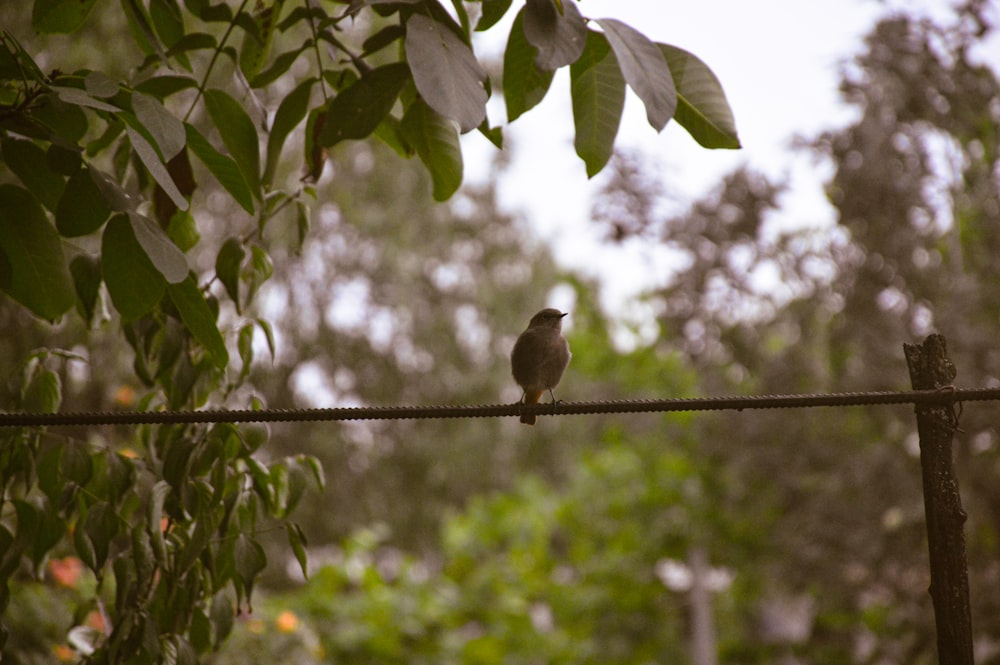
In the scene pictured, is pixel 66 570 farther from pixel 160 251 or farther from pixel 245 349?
pixel 160 251

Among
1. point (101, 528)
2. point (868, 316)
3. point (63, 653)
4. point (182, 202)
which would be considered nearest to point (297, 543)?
point (101, 528)

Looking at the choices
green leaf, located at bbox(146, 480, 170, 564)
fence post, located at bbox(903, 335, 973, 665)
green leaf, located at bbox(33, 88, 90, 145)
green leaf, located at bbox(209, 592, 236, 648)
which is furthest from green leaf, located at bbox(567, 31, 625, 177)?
green leaf, located at bbox(209, 592, 236, 648)

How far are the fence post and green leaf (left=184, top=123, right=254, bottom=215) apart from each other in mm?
1302

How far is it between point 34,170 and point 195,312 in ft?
1.36

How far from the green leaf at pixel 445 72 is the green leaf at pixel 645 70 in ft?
0.79

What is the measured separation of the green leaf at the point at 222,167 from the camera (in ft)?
6.03

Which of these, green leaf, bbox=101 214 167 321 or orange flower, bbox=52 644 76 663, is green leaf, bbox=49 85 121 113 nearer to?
green leaf, bbox=101 214 167 321

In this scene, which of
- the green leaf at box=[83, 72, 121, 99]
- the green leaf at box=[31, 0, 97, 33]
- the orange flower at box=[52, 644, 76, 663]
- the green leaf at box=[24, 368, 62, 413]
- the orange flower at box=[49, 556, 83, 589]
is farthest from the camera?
the orange flower at box=[49, 556, 83, 589]

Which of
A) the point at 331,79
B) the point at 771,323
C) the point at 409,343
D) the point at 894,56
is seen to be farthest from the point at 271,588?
the point at 331,79

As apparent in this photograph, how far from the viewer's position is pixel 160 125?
1618 mm

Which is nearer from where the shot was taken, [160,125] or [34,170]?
[160,125]

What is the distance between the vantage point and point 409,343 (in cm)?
1151

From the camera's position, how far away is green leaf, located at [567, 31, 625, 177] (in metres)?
1.87

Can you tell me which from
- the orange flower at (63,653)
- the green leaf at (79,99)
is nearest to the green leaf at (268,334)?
the green leaf at (79,99)
